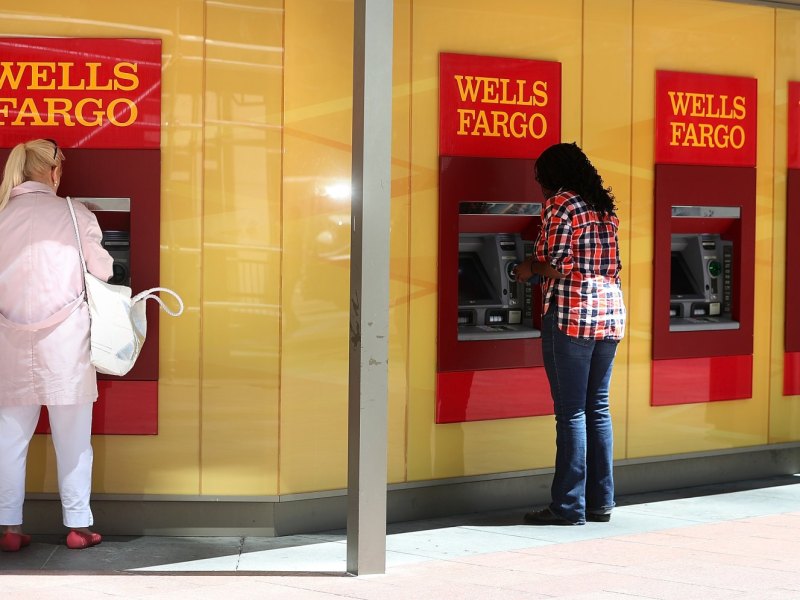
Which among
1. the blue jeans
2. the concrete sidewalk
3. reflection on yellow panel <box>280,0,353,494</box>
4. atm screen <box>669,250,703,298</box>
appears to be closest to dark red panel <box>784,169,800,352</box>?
atm screen <box>669,250,703,298</box>

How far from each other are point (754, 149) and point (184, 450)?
383 centimetres

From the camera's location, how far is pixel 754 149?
7.75 m

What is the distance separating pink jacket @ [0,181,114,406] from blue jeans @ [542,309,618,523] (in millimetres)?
2169

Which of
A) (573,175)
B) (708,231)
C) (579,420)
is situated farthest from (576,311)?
(708,231)

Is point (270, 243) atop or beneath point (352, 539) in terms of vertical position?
atop

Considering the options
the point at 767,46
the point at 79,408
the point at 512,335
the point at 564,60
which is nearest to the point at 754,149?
the point at 767,46

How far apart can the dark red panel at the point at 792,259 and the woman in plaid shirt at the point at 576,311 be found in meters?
1.95

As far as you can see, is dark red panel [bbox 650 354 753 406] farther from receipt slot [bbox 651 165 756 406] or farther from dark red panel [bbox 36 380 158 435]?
dark red panel [bbox 36 380 158 435]

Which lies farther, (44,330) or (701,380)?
(701,380)

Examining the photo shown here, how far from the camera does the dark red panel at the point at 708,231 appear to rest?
24.2 feet

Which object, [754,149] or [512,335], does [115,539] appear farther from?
[754,149]

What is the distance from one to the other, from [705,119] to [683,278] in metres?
0.92

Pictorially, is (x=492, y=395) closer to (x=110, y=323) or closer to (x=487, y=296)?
(x=487, y=296)

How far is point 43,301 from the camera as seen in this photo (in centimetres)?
568
